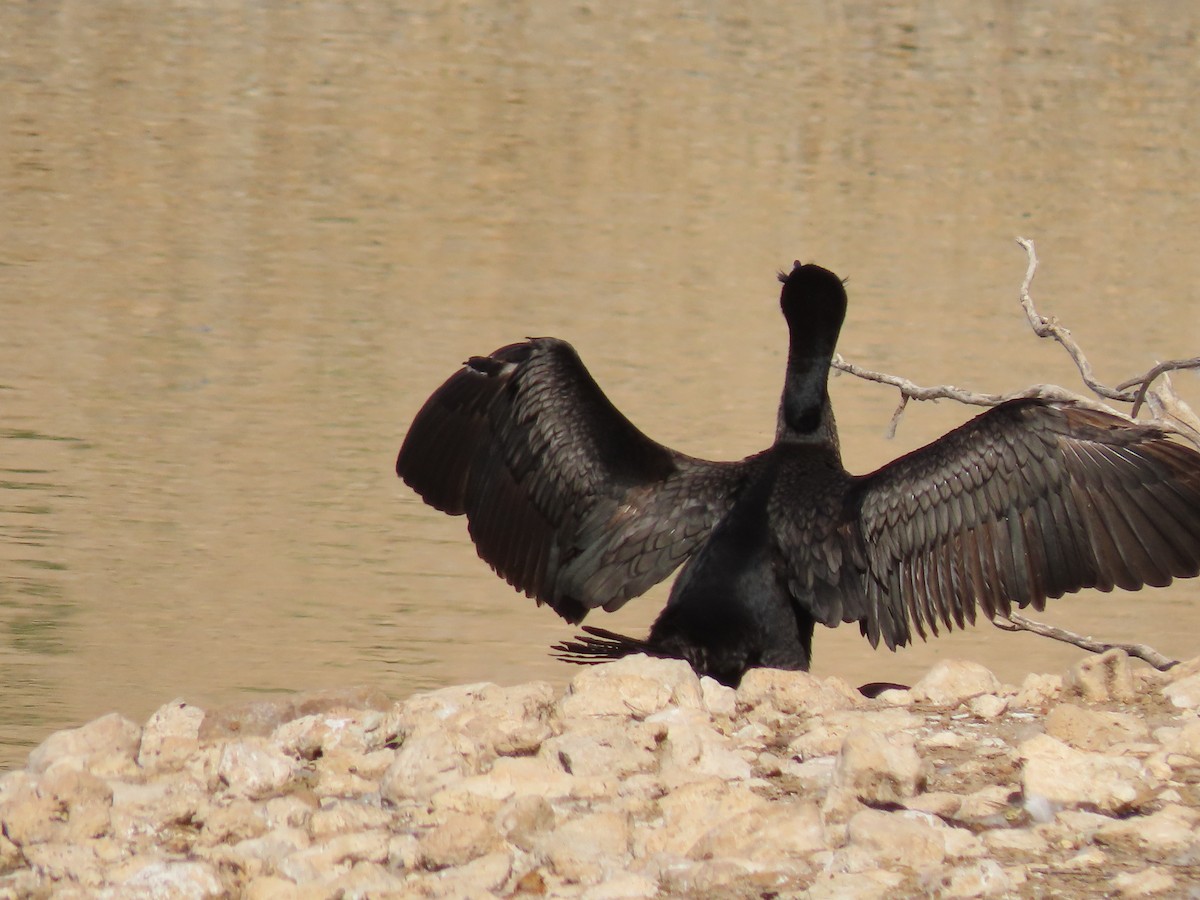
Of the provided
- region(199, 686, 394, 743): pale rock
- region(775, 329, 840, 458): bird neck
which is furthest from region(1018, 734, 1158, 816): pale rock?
region(775, 329, 840, 458): bird neck

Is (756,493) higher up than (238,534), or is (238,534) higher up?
(756,493)

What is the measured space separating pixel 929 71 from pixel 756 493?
771 inches

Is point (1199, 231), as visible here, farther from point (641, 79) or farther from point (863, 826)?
point (863, 826)

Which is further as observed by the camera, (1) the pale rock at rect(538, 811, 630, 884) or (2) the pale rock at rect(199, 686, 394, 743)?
(2) the pale rock at rect(199, 686, 394, 743)

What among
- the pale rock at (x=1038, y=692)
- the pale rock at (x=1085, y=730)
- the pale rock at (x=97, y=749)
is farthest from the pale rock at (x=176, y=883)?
the pale rock at (x=1038, y=692)

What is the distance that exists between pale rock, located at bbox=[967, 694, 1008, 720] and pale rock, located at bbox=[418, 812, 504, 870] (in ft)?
5.02

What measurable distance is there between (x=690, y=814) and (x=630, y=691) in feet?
2.39

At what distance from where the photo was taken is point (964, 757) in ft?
16.6

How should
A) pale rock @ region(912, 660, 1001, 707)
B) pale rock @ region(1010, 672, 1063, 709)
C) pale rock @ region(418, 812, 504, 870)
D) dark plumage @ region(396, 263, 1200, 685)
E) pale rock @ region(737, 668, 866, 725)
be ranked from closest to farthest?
1. pale rock @ region(418, 812, 504, 870)
2. pale rock @ region(737, 668, 866, 725)
3. pale rock @ region(1010, 672, 1063, 709)
4. pale rock @ region(912, 660, 1001, 707)
5. dark plumage @ region(396, 263, 1200, 685)

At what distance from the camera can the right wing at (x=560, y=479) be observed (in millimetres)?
6223

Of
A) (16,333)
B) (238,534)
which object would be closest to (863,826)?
(238,534)

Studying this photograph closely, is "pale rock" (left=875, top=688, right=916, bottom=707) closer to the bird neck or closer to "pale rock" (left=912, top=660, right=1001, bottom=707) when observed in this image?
"pale rock" (left=912, top=660, right=1001, bottom=707)

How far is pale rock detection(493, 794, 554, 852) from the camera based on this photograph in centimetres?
449

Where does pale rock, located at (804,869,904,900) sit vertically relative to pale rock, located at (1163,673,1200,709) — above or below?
above
